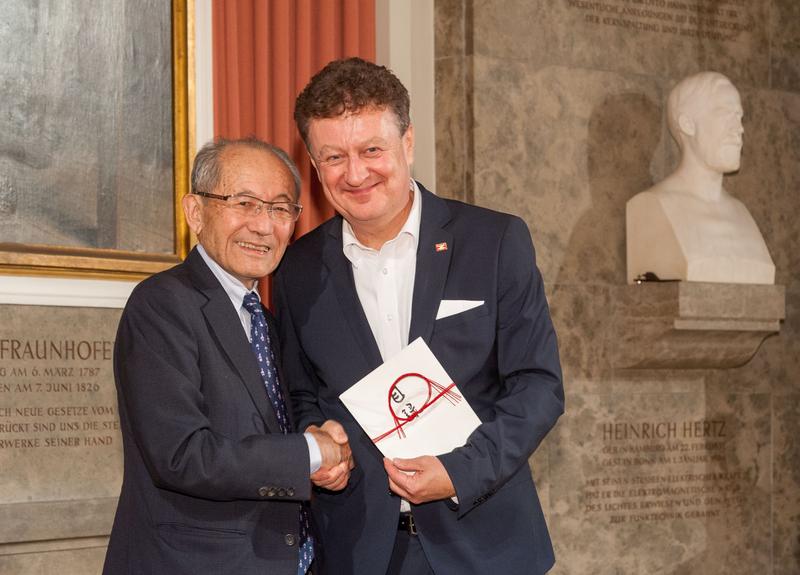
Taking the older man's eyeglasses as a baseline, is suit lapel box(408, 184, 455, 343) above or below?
below

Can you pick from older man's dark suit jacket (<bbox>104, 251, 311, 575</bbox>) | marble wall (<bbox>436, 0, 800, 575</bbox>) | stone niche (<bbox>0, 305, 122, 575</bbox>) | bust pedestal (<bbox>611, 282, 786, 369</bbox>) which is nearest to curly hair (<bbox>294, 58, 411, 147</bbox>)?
older man's dark suit jacket (<bbox>104, 251, 311, 575</bbox>)

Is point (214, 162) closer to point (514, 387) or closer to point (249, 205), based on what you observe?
point (249, 205)

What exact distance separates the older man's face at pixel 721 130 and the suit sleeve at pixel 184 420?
3.33 m

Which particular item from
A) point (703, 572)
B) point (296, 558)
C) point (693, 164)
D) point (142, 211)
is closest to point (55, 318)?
point (142, 211)

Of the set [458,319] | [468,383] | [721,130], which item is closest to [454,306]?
[458,319]

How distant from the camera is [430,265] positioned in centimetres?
281

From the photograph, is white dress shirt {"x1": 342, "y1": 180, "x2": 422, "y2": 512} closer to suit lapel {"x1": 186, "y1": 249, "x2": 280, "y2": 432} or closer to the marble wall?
suit lapel {"x1": 186, "y1": 249, "x2": 280, "y2": 432}

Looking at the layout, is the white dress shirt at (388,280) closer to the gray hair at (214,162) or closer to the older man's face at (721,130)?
the gray hair at (214,162)

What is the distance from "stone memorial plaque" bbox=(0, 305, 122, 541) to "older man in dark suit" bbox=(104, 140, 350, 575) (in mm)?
1984

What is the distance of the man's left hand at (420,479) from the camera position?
2547mm

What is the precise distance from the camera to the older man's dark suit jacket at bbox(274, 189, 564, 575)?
106 inches

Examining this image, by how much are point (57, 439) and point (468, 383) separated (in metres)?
2.39

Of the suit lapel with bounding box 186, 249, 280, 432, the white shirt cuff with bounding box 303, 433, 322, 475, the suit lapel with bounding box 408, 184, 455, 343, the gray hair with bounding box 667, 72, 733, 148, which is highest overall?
the gray hair with bounding box 667, 72, 733, 148

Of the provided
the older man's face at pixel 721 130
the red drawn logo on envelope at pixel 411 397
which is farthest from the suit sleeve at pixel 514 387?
the older man's face at pixel 721 130
